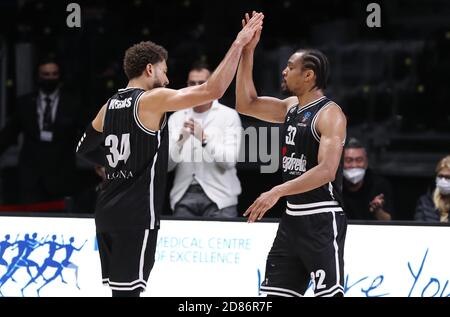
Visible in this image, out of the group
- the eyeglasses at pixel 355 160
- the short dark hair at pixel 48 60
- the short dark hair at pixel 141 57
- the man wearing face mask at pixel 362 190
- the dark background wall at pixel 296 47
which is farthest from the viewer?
the dark background wall at pixel 296 47

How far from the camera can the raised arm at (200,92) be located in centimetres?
637

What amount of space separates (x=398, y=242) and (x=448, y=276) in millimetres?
412

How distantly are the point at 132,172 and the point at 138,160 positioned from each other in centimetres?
8

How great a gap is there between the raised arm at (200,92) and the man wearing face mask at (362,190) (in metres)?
2.86

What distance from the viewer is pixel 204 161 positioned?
8852 millimetres

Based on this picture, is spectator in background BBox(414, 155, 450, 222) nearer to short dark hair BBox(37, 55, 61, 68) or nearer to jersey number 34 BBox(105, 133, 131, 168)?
jersey number 34 BBox(105, 133, 131, 168)

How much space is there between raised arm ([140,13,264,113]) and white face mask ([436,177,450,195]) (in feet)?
9.51

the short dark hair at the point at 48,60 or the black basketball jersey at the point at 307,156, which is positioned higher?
the short dark hair at the point at 48,60

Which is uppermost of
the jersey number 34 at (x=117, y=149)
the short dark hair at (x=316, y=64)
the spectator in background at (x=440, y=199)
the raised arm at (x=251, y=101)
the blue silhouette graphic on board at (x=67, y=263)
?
the short dark hair at (x=316, y=64)

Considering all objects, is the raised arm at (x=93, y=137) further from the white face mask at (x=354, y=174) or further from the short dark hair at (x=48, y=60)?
the short dark hair at (x=48, y=60)

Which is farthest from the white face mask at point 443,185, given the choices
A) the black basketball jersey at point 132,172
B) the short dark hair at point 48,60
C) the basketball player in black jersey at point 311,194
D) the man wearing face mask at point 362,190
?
the short dark hair at point 48,60

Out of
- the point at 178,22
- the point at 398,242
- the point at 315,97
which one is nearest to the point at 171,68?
the point at 178,22

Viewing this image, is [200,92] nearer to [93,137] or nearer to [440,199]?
[93,137]
